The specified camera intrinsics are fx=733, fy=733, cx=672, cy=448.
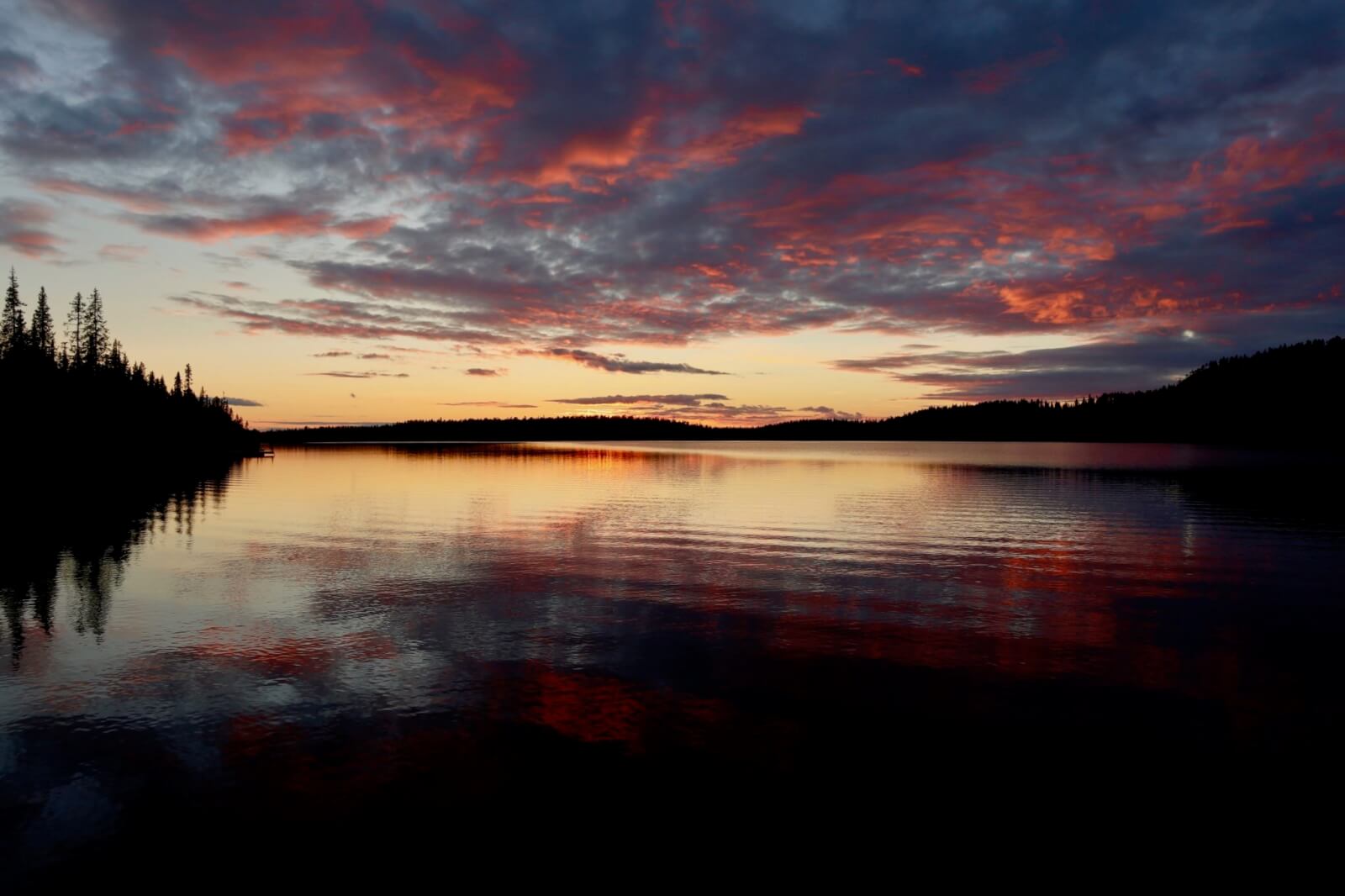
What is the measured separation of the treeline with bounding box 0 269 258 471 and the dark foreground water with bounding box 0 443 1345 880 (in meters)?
83.0

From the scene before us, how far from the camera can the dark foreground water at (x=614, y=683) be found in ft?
37.9

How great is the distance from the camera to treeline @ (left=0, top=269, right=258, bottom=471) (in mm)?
101375

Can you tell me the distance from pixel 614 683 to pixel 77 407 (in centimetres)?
13436

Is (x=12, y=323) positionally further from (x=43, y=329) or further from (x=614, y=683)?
(x=614, y=683)

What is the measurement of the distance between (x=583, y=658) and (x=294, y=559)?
2157cm

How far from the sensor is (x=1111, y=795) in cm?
1174

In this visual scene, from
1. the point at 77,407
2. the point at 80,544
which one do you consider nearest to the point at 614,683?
the point at 80,544

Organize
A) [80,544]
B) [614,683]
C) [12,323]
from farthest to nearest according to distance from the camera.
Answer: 1. [12,323]
2. [80,544]
3. [614,683]

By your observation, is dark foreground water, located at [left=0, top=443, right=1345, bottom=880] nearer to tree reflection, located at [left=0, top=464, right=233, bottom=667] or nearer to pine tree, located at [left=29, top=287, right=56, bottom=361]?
tree reflection, located at [left=0, top=464, right=233, bottom=667]

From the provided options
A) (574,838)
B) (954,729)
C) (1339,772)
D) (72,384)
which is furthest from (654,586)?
(72,384)

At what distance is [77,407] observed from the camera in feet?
375

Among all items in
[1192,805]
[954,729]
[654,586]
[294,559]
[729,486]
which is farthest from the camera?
[729,486]

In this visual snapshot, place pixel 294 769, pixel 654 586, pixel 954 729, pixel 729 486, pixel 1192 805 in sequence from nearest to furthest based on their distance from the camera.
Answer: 1. pixel 1192 805
2. pixel 294 769
3. pixel 954 729
4. pixel 654 586
5. pixel 729 486

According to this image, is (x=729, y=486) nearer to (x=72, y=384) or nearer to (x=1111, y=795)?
(x=1111, y=795)
